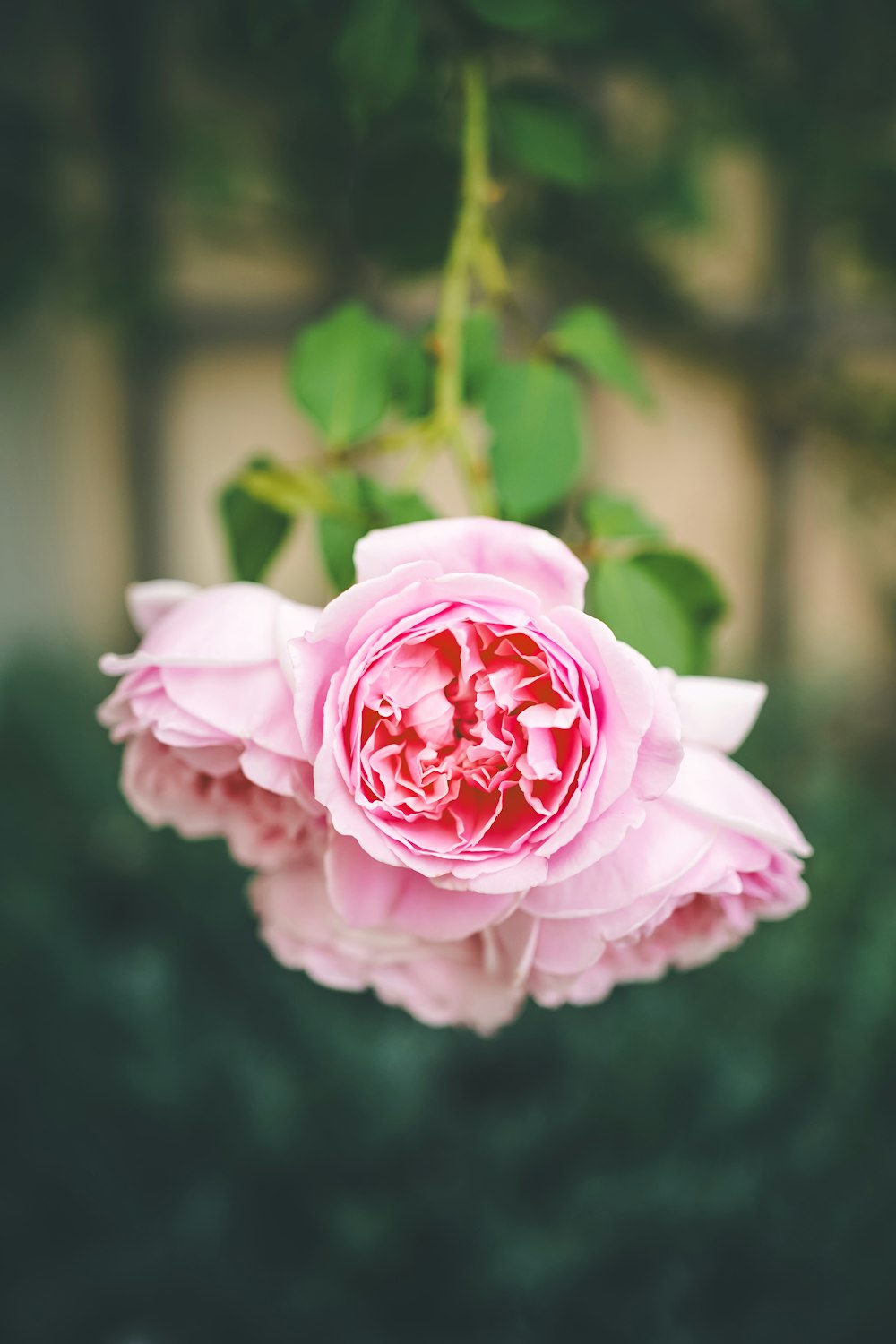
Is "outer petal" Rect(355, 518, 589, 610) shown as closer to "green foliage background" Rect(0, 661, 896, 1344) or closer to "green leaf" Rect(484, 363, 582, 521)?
"green leaf" Rect(484, 363, 582, 521)

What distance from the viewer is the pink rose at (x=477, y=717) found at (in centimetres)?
26

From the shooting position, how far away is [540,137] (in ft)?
1.51

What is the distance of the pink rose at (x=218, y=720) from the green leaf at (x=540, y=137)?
28 centimetres

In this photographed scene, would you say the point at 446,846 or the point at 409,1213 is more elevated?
the point at 446,846

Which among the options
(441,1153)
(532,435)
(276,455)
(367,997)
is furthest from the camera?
(276,455)

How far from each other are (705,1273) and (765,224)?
1518 mm

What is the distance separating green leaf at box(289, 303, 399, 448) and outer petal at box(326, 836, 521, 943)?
19 cm

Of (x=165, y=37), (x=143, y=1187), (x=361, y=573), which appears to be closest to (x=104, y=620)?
(x=165, y=37)

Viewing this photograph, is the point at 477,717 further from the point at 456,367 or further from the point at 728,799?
the point at 456,367

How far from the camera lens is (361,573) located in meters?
0.28

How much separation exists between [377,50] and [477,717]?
0.89 feet

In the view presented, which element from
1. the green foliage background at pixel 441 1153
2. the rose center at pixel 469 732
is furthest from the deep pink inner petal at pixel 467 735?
the green foliage background at pixel 441 1153

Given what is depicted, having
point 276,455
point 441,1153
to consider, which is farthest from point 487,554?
point 276,455

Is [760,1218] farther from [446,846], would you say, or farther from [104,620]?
[104,620]
